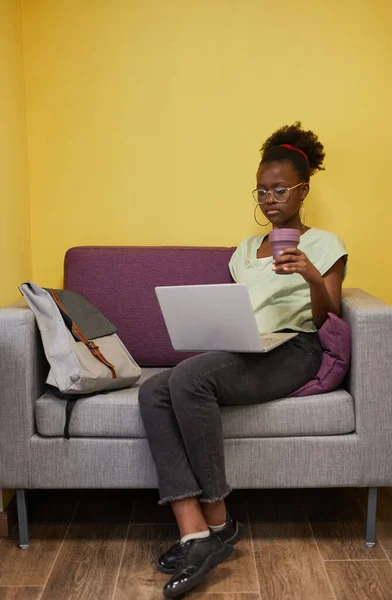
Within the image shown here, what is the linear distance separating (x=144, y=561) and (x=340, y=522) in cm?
65

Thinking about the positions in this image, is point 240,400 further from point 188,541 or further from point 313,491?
point 313,491

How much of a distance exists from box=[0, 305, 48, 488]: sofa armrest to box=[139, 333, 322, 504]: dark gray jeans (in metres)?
0.34

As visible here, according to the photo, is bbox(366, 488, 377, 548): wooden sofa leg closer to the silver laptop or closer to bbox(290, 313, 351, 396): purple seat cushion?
bbox(290, 313, 351, 396): purple seat cushion

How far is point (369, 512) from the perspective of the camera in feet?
7.09

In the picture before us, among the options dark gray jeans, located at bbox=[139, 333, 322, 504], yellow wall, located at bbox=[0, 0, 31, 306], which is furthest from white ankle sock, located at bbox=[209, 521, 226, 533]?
yellow wall, located at bbox=[0, 0, 31, 306]

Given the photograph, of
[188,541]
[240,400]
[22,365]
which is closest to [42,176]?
[22,365]

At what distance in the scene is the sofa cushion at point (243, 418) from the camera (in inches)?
83.5

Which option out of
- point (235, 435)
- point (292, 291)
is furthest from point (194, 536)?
point (292, 291)

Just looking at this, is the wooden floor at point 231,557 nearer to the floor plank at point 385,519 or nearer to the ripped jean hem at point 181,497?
the floor plank at point 385,519

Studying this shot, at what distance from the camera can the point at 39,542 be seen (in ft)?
7.21

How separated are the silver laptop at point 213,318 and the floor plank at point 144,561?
0.58m

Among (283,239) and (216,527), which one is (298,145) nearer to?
(283,239)

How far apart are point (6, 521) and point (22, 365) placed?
1.68 feet

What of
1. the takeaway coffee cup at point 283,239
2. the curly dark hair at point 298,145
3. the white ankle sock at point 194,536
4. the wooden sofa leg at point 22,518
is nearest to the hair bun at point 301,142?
the curly dark hair at point 298,145
